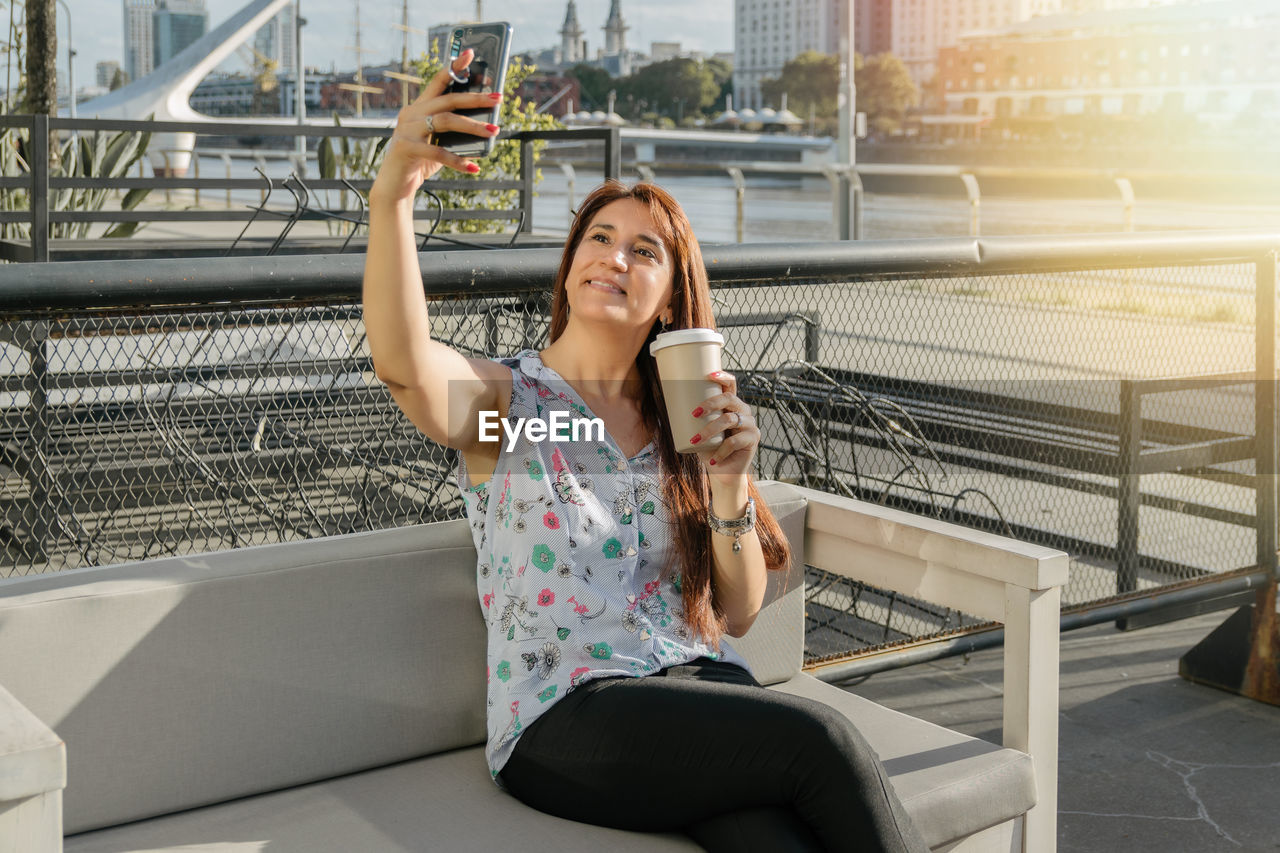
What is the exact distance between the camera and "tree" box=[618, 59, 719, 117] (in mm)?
114312

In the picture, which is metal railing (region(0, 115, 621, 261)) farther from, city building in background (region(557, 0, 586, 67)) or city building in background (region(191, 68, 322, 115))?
city building in background (region(557, 0, 586, 67))

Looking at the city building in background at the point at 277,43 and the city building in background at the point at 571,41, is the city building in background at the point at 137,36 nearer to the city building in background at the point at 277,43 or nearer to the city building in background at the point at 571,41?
the city building in background at the point at 277,43

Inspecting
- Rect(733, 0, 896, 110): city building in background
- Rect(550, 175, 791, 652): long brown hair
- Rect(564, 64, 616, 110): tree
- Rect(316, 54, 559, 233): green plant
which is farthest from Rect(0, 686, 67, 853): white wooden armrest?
Rect(733, 0, 896, 110): city building in background

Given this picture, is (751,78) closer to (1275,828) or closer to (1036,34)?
(1036,34)

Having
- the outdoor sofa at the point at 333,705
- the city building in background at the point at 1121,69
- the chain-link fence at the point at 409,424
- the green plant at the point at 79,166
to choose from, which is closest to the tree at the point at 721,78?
the city building in background at the point at 1121,69

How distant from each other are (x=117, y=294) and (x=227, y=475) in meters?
1.55

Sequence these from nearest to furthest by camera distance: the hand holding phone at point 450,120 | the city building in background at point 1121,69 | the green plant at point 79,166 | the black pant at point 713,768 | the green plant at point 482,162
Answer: the hand holding phone at point 450,120, the black pant at point 713,768, the green plant at point 79,166, the green plant at point 482,162, the city building in background at point 1121,69

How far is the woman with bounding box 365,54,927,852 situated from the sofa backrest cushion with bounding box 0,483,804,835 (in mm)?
165

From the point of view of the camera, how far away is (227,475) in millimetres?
3506

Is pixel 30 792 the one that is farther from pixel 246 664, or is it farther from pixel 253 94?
pixel 253 94

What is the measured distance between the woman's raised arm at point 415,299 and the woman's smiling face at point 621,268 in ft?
0.70

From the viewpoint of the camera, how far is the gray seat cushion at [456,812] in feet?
6.06

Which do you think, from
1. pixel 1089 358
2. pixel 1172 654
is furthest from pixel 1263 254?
pixel 1089 358

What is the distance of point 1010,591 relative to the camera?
7.63 ft
